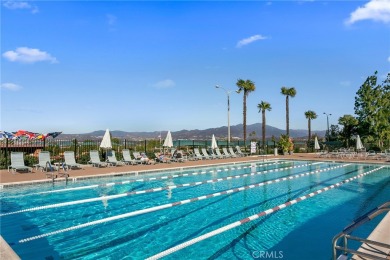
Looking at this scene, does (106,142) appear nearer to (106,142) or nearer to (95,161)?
(106,142)

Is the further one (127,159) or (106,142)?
(127,159)

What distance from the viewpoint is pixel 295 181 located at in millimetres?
13336

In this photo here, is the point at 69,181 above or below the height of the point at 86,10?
below

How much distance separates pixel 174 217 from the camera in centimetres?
773

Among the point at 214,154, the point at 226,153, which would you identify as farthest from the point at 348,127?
the point at 214,154

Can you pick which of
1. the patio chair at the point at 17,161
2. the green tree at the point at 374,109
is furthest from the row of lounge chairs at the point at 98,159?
the green tree at the point at 374,109

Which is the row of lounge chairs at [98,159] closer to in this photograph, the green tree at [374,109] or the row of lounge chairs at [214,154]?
the row of lounge chairs at [214,154]

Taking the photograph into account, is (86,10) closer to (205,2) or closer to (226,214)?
(205,2)

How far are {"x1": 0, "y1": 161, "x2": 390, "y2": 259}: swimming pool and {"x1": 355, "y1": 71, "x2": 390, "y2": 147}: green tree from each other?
19.9m

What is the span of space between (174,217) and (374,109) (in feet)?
99.5

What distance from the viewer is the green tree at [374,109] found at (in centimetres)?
3023

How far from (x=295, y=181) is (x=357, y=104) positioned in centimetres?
2381

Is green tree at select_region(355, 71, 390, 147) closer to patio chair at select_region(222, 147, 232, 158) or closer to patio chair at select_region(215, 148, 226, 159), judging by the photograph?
patio chair at select_region(222, 147, 232, 158)

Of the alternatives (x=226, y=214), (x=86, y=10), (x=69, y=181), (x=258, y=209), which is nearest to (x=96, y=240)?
(x=226, y=214)
